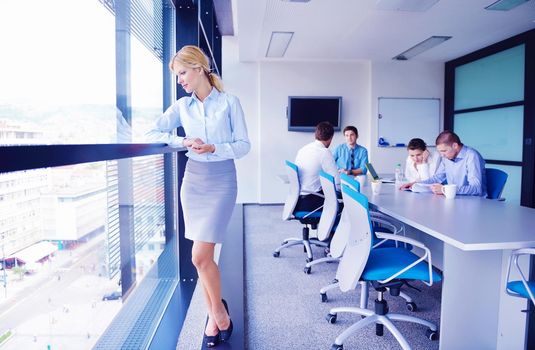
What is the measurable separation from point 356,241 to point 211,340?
39.3 inches

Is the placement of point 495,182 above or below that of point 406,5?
below

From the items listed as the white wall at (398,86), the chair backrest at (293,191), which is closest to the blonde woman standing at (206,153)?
the chair backrest at (293,191)

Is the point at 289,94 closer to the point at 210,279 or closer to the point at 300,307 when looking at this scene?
the point at 300,307

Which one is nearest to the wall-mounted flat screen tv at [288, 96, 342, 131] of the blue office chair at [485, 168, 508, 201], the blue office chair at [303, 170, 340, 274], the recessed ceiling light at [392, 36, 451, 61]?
the recessed ceiling light at [392, 36, 451, 61]

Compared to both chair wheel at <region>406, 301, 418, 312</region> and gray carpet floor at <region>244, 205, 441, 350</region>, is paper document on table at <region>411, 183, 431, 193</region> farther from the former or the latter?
chair wheel at <region>406, 301, 418, 312</region>

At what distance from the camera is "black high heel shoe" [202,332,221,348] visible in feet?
7.07

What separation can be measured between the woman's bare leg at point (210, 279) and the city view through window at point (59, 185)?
1.53 ft

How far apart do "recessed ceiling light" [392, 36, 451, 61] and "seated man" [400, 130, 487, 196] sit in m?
3.18

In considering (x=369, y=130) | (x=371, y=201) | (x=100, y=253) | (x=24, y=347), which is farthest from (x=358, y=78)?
(x=24, y=347)

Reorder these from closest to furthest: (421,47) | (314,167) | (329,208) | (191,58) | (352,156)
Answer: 1. (191,58)
2. (329,208)
3. (314,167)
4. (352,156)
5. (421,47)

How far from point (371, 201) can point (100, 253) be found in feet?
6.45

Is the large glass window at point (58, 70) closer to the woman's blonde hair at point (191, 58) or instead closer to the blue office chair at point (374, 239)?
the woman's blonde hair at point (191, 58)

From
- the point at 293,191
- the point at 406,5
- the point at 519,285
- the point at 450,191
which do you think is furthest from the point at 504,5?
the point at 519,285

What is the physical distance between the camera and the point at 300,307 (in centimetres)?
291
